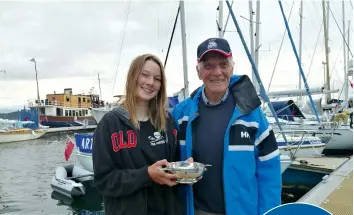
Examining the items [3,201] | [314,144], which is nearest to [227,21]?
[314,144]

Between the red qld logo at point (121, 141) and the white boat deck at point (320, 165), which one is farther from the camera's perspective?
the white boat deck at point (320, 165)

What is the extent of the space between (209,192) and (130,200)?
1.85 ft

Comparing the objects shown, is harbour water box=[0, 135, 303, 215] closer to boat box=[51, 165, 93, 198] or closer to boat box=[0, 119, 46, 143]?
boat box=[51, 165, 93, 198]

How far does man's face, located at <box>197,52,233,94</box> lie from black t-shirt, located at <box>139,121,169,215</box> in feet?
1.62

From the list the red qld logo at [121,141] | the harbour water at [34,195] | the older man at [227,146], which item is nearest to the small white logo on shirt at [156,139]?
the red qld logo at [121,141]

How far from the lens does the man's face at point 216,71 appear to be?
2.22 metres

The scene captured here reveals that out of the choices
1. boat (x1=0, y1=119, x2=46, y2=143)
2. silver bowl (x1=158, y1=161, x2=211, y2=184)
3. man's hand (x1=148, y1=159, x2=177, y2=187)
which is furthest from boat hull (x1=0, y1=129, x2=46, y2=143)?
silver bowl (x1=158, y1=161, x2=211, y2=184)

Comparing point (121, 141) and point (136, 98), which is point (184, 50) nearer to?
point (136, 98)

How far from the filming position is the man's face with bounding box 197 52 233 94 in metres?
2.22

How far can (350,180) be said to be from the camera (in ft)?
22.9

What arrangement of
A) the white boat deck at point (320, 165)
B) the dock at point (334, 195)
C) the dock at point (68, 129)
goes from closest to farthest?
the dock at point (334, 195) < the white boat deck at point (320, 165) < the dock at point (68, 129)

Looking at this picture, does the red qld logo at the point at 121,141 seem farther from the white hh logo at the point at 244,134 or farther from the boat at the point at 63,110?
the boat at the point at 63,110

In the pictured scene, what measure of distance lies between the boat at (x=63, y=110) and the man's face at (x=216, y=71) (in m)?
52.3

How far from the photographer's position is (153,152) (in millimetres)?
2076
